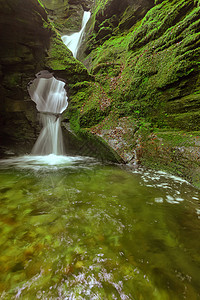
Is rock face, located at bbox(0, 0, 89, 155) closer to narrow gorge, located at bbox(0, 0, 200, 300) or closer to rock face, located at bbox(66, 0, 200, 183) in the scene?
narrow gorge, located at bbox(0, 0, 200, 300)

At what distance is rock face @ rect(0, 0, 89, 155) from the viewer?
7336mm

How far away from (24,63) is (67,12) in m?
25.9

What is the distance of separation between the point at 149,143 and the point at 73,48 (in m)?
19.2

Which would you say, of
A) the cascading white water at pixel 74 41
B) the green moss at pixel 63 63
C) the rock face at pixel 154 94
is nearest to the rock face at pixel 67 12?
the cascading white water at pixel 74 41

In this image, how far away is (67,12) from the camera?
966 inches

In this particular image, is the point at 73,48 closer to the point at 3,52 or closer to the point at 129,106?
the point at 3,52

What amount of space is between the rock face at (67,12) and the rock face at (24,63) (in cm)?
1982

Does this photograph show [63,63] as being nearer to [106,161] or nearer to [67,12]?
[106,161]

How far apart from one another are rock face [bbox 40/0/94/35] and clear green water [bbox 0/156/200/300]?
29.8 m

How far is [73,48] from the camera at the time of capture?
706 inches

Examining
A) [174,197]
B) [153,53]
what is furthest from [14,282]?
[153,53]

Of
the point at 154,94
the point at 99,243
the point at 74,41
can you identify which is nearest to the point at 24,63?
the point at 154,94

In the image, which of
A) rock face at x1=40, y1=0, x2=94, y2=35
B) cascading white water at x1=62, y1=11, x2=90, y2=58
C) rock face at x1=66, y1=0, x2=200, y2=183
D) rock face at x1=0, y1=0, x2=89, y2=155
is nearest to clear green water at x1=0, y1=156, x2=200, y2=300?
rock face at x1=66, y1=0, x2=200, y2=183

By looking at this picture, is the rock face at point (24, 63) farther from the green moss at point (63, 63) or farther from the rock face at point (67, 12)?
the rock face at point (67, 12)
